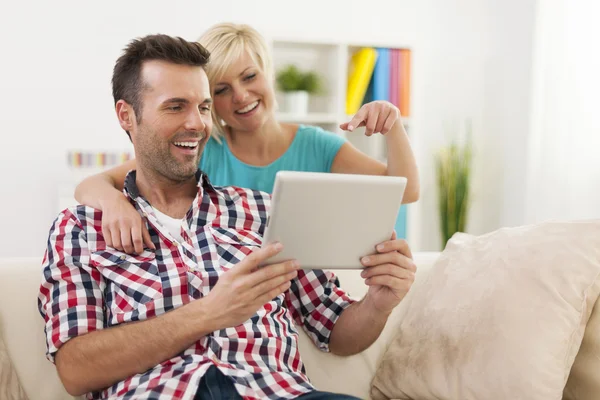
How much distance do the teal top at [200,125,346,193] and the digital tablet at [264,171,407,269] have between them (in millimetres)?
831

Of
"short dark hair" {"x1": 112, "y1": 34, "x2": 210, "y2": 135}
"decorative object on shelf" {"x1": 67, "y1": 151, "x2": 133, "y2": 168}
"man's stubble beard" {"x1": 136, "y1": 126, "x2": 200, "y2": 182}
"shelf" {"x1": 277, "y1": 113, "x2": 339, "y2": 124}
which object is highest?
"short dark hair" {"x1": 112, "y1": 34, "x2": 210, "y2": 135}

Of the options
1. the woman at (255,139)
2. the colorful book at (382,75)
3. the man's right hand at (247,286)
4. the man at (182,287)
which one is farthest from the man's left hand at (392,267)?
the colorful book at (382,75)

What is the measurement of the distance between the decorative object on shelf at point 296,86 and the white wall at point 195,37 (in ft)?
0.70

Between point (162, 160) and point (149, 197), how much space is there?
0.11 m

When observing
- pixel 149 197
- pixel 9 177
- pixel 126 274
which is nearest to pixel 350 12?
pixel 9 177

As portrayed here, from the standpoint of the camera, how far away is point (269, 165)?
6.91 feet

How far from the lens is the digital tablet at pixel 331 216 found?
3.84 feet

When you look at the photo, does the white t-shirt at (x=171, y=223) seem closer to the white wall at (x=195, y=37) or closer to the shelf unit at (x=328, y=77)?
the shelf unit at (x=328, y=77)

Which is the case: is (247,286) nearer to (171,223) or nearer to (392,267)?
(392,267)

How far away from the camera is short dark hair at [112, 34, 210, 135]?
1.60 m

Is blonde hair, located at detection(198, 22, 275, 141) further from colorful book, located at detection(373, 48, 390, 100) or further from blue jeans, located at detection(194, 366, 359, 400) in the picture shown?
colorful book, located at detection(373, 48, 390, 100)

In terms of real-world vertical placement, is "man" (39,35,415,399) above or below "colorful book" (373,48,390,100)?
below

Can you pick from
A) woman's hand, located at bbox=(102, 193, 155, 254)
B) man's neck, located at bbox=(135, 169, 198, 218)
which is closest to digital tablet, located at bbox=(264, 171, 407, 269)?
woman's hand, located at bbox=(102, 193, 155, 254)

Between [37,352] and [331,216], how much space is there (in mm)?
762
